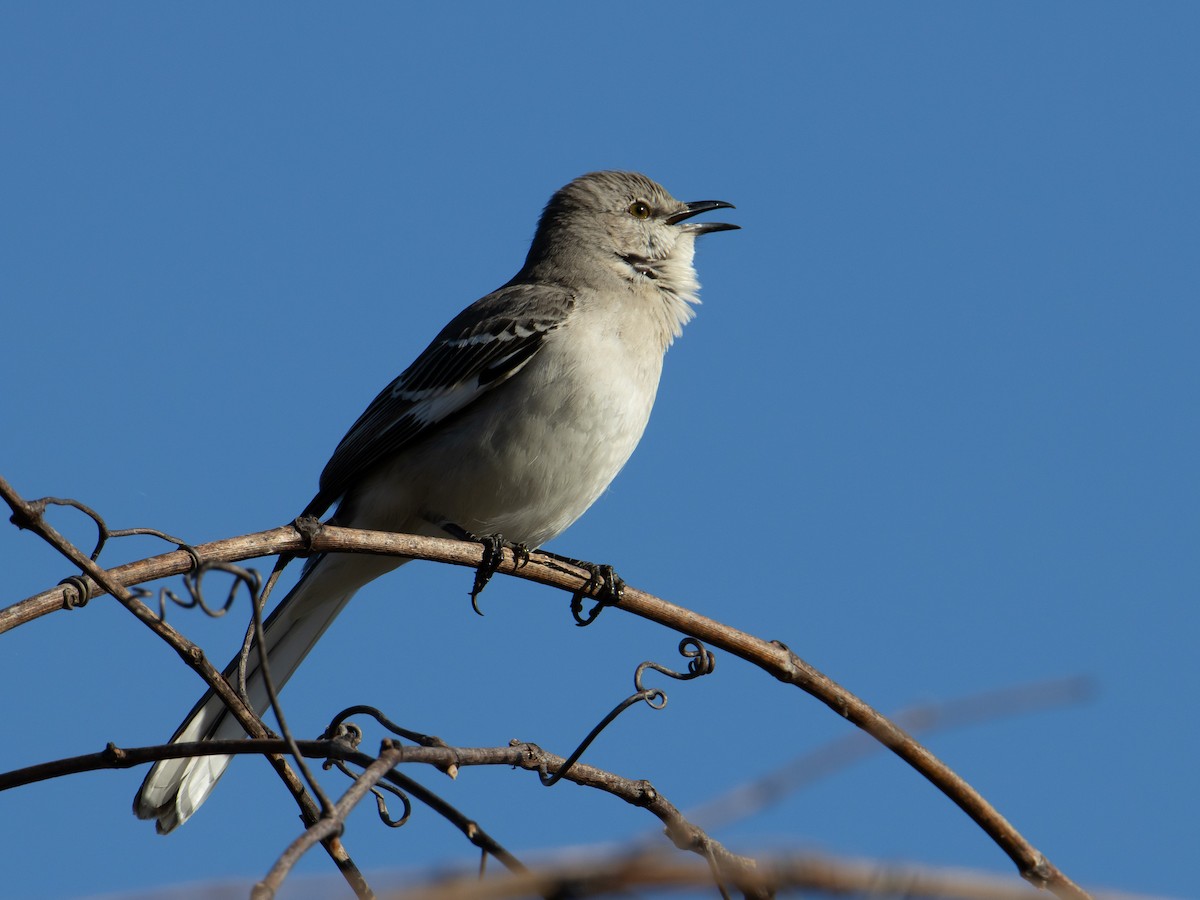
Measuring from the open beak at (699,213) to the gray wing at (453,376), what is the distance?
3.71 feet

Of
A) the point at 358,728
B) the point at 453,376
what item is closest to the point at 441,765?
the point at 358,728

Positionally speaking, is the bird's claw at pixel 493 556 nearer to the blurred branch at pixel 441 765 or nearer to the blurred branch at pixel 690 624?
the blurred branch at pixel 690 624

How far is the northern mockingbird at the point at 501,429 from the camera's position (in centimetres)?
500

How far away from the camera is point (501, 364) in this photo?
518cm

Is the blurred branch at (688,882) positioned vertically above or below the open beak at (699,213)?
below

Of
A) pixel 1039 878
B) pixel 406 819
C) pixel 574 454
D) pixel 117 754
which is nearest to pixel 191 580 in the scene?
pixel 117 754

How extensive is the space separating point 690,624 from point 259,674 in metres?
1.97

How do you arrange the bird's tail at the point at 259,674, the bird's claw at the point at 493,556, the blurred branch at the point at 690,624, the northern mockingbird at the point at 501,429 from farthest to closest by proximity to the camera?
the northern mockingbird at the point at 501,429
the bird's claw at the point at 493,556
the bird's tail at the point at 259,674
the blurred branch at the point at 690,624

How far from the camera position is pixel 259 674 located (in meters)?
4.07

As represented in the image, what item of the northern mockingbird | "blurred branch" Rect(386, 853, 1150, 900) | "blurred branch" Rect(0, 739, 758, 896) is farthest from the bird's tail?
"blurred branch" Rect(386, 853, 1150, 900)

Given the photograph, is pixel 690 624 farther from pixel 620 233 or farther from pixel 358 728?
pixel 620 233

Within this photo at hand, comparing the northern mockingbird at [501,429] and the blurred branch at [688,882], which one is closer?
the blurred branch at [688,882]

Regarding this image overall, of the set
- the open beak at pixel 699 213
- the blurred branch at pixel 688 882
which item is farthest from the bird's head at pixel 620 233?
the blurred branch at pixel 688 882

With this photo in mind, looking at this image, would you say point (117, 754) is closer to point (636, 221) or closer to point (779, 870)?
point (779, 870)
